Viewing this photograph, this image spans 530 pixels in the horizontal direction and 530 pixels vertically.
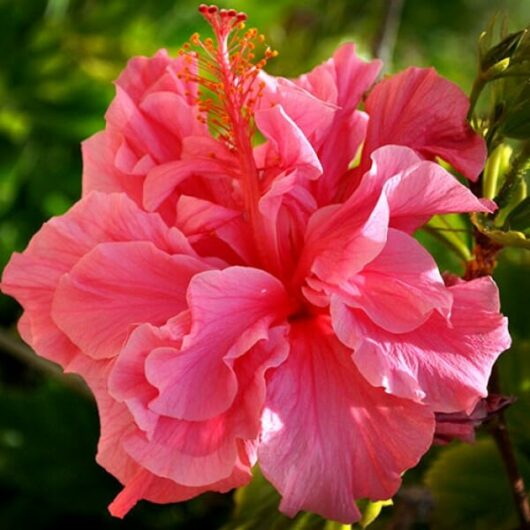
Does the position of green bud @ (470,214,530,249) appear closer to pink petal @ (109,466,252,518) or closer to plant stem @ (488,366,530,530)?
plant stem @ (488,366,530,530)

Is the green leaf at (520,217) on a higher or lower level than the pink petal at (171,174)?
higher

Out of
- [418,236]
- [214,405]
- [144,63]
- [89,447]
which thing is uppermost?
[144,63]

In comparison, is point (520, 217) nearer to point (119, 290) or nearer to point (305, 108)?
point (305, 108)

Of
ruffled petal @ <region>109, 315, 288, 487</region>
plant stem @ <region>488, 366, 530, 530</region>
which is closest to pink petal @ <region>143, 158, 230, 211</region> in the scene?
ruffled petal @ <region>109, 315, 288, 487</region>

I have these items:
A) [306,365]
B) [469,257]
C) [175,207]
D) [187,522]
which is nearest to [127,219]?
[175,207]

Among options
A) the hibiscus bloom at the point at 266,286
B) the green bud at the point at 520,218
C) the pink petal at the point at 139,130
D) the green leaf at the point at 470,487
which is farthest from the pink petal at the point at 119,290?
the green leaf at the point at 470,487

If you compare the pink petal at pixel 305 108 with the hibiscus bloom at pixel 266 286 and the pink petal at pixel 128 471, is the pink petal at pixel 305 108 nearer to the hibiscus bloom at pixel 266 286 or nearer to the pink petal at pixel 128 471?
the hibiscus bloom at pixel 266 286

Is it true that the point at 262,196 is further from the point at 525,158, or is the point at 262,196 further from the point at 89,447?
the point at 89,447
